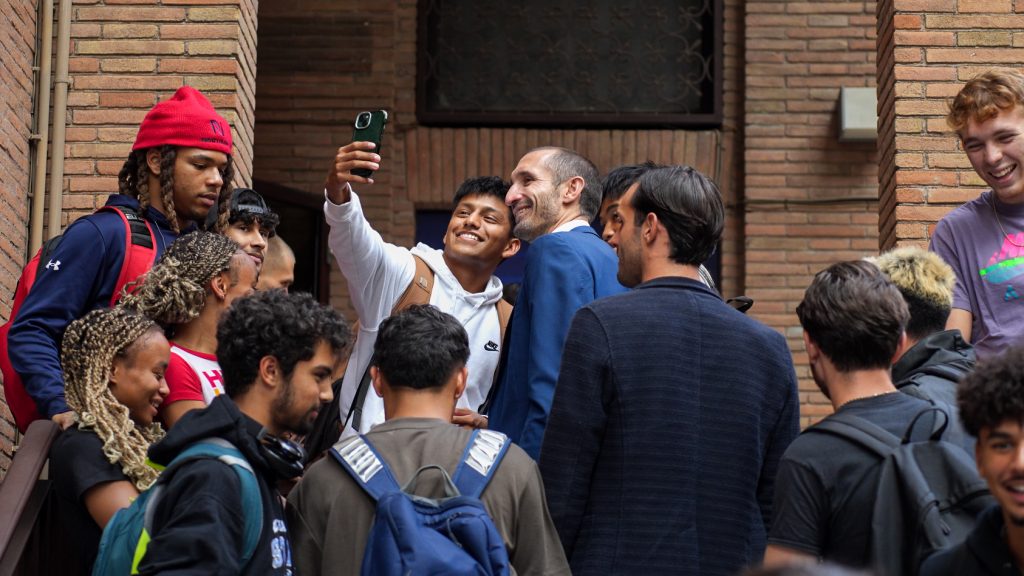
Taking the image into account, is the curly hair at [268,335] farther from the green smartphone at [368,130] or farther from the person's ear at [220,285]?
the green smartphone at [368,130]

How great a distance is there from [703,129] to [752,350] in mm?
7807

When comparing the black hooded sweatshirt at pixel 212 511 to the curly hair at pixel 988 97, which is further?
the curly hair at pixel 988 97

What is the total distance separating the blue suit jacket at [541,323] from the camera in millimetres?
5082

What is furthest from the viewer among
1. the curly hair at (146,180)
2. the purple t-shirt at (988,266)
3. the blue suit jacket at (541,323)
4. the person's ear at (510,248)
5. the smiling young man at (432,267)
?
the person's ear at (510,248)

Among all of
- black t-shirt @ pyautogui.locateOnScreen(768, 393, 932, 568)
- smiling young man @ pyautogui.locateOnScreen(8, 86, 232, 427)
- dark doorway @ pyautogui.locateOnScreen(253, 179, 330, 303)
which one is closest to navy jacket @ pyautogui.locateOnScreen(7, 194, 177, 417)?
smiling young man @ pyautogui.locateOnScreen(8, 86, 232, 427)

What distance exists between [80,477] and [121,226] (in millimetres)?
1175

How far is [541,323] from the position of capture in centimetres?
521

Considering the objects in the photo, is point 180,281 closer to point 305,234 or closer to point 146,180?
point 146,180

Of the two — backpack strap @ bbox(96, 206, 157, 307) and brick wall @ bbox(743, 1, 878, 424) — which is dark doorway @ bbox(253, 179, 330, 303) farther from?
backpack strap @ bbox(96, 206, 157, 307)

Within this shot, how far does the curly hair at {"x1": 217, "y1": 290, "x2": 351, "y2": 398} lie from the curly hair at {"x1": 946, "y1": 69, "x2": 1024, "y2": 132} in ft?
8.30

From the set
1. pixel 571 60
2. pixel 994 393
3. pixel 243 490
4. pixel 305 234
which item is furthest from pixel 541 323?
pixel 571 60

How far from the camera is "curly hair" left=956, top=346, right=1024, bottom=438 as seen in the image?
11.6 feet

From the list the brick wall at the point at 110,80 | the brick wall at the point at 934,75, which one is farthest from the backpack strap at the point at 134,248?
the brick wall at the point at 934,75

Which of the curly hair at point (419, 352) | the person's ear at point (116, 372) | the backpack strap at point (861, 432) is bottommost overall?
the backpack strap at point (861, 432)
